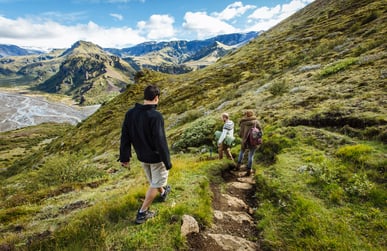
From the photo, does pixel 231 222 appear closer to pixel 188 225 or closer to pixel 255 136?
pixel 188 225

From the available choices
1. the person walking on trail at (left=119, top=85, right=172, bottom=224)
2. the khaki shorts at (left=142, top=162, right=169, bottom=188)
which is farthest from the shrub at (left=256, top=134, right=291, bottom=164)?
the person walking on trail at (left=119, top=85, right=172, bottom=224)

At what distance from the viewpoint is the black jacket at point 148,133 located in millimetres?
5578

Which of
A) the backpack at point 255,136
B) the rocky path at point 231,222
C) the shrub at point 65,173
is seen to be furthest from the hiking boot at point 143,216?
the shrub at point 65,173

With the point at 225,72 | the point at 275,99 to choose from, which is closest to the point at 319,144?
Answer: the point at 275,99

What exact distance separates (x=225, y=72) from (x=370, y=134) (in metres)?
43.0

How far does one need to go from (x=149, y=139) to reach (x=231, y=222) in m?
3.50

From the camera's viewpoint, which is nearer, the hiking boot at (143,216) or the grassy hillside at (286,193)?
the grassy hillside at (286,193)

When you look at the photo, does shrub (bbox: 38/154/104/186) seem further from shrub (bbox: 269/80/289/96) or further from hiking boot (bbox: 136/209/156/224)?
shrub (bbox: 269/80/289/96)

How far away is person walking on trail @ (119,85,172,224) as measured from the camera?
5.59 m

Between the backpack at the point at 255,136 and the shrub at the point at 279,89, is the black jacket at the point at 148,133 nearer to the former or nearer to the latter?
the backpack at the point at 255,136

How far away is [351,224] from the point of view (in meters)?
5.44

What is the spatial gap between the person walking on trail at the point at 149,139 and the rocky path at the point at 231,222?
163 cm

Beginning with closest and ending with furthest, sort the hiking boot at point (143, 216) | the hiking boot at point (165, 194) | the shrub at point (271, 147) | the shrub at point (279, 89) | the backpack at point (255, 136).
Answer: the hiking boot at point (143, 216)
the hiking boot at point (165, 194)
the backpack at point (255, 136)
the shrub at point (271, 147)
the shrub at point (279, 89)

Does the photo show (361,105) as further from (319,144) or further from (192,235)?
(192,235)
